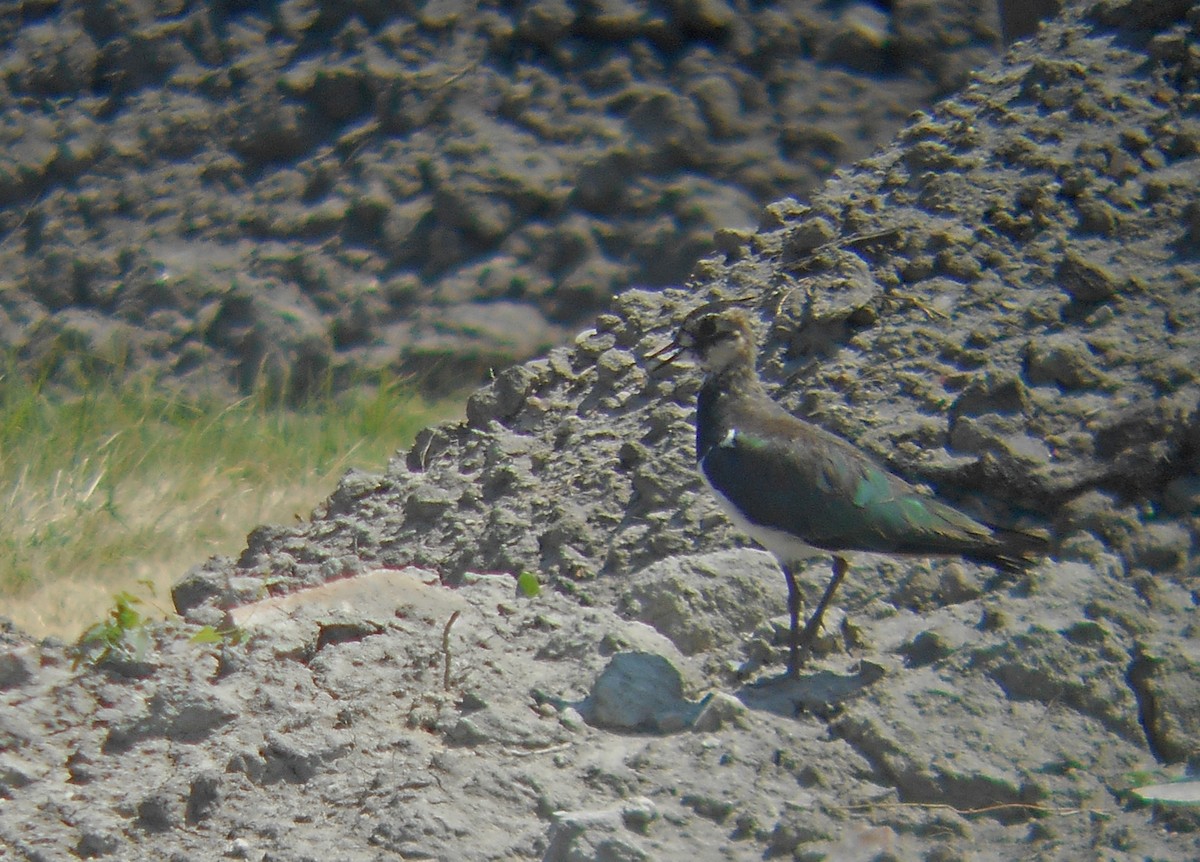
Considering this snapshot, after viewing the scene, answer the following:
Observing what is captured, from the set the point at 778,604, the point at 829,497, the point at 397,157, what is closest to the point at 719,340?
the point at 829,497

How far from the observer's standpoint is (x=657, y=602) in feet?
12.8

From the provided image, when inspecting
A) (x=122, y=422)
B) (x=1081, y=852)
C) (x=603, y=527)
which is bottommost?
(x=122, y=422)

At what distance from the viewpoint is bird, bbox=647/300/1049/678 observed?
3.74 metres

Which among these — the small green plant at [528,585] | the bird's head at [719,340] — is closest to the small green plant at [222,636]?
the small green plant at [528,585]

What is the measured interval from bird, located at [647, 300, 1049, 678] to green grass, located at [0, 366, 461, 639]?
2.70 metres

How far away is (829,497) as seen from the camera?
3900 millimetres

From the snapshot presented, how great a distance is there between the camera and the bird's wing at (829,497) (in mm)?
3797

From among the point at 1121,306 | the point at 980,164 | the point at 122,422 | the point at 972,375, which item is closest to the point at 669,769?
A: the point at 972,375

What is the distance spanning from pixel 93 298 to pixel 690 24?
391 cm

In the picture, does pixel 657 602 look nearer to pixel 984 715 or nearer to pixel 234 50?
pixel 984 715

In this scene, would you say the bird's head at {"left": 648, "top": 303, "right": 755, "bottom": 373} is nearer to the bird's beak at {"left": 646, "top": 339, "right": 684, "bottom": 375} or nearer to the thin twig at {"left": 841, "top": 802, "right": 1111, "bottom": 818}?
the bird's beak at {"left": 646, "top": 339, "right": 684, "bottom": 375}

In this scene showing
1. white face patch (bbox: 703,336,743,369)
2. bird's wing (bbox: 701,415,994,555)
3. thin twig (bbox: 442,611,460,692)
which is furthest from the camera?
white face patch (bbox: 703,336,743,369)

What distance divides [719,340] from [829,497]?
0.89 meters

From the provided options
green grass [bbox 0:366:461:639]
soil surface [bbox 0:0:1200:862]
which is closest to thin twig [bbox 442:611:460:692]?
soil surface [bbox 0:0:1200:862]
